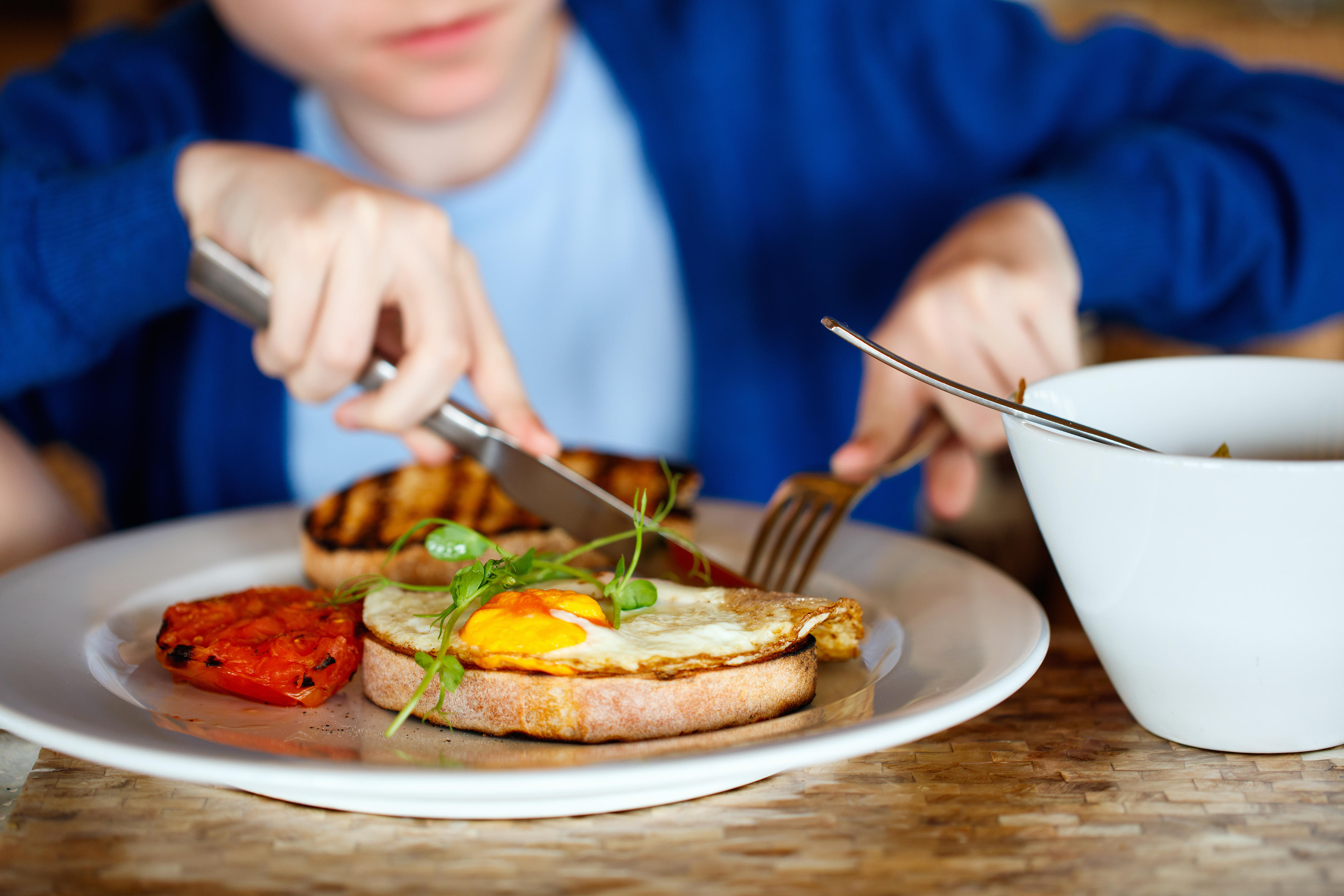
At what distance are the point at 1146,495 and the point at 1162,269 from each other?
121cm

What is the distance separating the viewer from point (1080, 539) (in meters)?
0.69

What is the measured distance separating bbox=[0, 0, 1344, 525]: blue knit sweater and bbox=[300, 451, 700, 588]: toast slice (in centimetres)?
52

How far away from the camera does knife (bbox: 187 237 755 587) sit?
3.33ft

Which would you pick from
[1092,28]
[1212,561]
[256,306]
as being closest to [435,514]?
[256,306]

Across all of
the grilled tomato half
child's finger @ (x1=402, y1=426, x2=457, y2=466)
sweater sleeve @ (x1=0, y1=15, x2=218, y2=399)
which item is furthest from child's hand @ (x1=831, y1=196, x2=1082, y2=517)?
sweater sleeve @ (x1=0, y1=15, x2=218, y2=399)

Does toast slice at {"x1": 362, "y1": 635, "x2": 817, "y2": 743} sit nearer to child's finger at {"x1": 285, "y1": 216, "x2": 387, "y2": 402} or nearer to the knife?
the knife

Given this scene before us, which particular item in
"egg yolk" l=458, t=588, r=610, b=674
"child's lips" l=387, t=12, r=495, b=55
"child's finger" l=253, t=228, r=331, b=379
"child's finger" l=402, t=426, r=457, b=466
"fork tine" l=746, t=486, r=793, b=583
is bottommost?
"child's finger" l=402, t=426, r=457, b=466

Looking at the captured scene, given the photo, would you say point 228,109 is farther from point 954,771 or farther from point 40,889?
point 954,771

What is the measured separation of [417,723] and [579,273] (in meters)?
1.37

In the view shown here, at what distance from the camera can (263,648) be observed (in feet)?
2.58

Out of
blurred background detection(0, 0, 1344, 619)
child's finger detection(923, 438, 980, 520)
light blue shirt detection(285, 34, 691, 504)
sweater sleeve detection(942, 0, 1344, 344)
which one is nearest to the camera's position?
child's finger detection(923, 438, 980, 520)

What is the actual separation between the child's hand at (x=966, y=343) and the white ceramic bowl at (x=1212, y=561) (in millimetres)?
392

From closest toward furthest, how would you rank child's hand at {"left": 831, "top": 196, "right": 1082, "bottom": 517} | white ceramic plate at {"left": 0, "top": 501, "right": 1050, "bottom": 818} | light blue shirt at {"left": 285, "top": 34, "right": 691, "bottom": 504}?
white ceramic plate at {"left": 0, "top": 501, "right": 1050, "bottom": 818} → child's hand at {"left": 831, "top": 196, "right": 1082, "bottom": 517} → light blue shirt at {"left": 285, "top": 34, "right": 691, "bottom": 504}

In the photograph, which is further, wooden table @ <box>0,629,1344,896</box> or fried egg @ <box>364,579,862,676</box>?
fried egg @ <box>364,579,862,676</box>
